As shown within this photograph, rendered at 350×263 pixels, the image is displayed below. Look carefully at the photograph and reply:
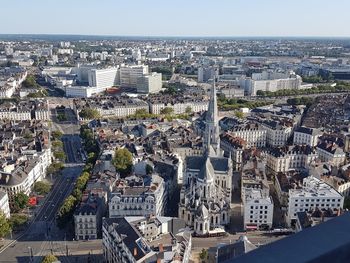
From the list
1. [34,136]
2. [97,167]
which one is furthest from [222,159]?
[34,136]

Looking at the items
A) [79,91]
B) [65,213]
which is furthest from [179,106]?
[65,213]

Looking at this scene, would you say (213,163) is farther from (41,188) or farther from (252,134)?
(252,134)

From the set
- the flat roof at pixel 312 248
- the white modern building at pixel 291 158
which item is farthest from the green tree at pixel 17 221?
the flat roof at pixel 312 248

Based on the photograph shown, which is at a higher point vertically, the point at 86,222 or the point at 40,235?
the point at 86,222

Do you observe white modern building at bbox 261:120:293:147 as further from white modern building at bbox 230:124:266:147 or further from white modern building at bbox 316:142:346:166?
white modern building at bbox 316:142:346:166

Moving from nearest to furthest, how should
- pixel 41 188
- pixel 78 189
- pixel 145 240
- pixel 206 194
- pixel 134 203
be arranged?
pixel 145 240 → pixel 134 203 → pixel 206 194 → pixel 78 189 → pixel 41 188

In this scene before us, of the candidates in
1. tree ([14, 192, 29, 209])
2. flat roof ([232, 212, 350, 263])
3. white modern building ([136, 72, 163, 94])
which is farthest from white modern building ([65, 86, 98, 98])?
flat roof ([232, 212, 350, 263])
